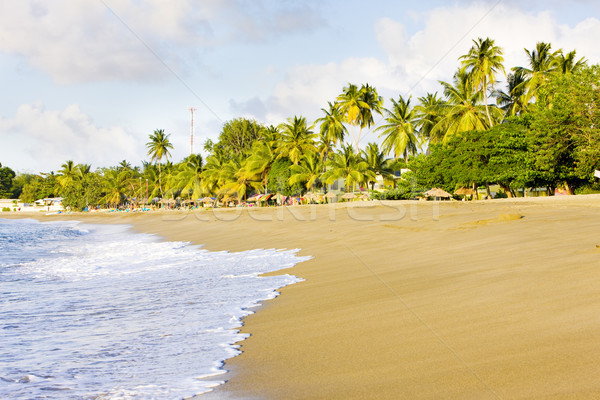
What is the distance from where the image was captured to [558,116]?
23.2m

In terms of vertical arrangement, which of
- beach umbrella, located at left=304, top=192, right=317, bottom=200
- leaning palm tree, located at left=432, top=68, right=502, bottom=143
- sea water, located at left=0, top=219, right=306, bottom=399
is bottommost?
sea water, located at left=0, top=219, right=306, bottom=399

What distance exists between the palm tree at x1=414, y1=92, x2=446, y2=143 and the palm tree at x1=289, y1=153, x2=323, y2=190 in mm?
11311

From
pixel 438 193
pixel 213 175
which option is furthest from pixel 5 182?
pixel 438 193

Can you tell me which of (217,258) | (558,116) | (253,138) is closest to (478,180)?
(558,116)

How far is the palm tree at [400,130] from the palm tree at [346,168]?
6.28m

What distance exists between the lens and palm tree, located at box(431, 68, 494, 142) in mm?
35531

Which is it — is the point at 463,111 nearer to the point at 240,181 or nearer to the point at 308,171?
the point at 308,171

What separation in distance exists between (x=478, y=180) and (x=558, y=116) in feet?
29.5

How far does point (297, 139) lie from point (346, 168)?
8.41 meters

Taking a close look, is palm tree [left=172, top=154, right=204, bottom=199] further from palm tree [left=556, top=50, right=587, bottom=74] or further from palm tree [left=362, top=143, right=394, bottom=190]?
palm tree [left=556, top=50, right=587, bottom=74]

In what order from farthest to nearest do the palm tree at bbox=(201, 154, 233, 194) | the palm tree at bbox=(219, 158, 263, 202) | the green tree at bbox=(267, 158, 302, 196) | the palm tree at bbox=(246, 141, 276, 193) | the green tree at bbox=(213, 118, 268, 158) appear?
the green tree at bbox=(213, 118, 268, 158) → the palm tree at bbox=(201, 154, 233, 194) → the palm tree at bbox=(219, 158, 263, 202) → the palm tree at bbox=(246, 141, 276, 193) → the green tree at bbox=(267, 158, 302, 196)

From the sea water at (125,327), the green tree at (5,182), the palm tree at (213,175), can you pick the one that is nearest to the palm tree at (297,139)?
the palm tree at (213,175)

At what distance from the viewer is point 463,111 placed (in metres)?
36.7

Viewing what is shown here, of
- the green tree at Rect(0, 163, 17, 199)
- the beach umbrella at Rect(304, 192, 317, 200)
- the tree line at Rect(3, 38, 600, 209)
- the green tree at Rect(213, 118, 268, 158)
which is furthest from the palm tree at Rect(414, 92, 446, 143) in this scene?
the green tree at Rect(0, 163, 17, 199)
